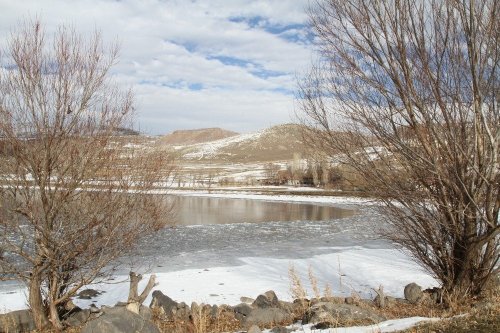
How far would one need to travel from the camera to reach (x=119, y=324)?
22.0 ft

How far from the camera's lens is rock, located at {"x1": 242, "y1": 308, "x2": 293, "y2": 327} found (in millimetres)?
8562

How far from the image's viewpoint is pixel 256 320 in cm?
863

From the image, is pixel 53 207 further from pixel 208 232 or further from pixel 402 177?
pixel 208 232

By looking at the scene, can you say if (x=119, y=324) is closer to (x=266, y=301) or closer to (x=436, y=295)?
(x=266, y=301)

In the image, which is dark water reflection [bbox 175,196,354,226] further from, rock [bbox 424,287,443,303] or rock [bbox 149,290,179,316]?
rock [bbox 424,287,443,303]

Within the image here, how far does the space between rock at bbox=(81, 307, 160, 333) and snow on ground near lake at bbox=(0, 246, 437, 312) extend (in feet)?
12.4

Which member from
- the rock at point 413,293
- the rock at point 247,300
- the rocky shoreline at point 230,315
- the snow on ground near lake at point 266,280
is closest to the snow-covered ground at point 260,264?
the snow on ground near lake at point 266,280

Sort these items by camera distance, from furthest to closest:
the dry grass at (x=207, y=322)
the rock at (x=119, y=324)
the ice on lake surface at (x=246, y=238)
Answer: the ice on lake surface at (x=246, y=238) → the dry grass at (x=207, y=322) → the rock at (x=119, y=324)

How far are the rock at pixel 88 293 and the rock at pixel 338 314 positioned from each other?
637 centimetres

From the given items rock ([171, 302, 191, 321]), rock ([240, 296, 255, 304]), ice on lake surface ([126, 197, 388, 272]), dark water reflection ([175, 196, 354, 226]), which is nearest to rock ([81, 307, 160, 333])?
rock ([171, 302, 191, 321])

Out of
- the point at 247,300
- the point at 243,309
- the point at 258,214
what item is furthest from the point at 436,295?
the point at 258,214

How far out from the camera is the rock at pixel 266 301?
9.66 m

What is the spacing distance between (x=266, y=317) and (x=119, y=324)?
120 inches

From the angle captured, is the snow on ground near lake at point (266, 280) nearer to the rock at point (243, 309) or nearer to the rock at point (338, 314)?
the rock at point (243, 309)
